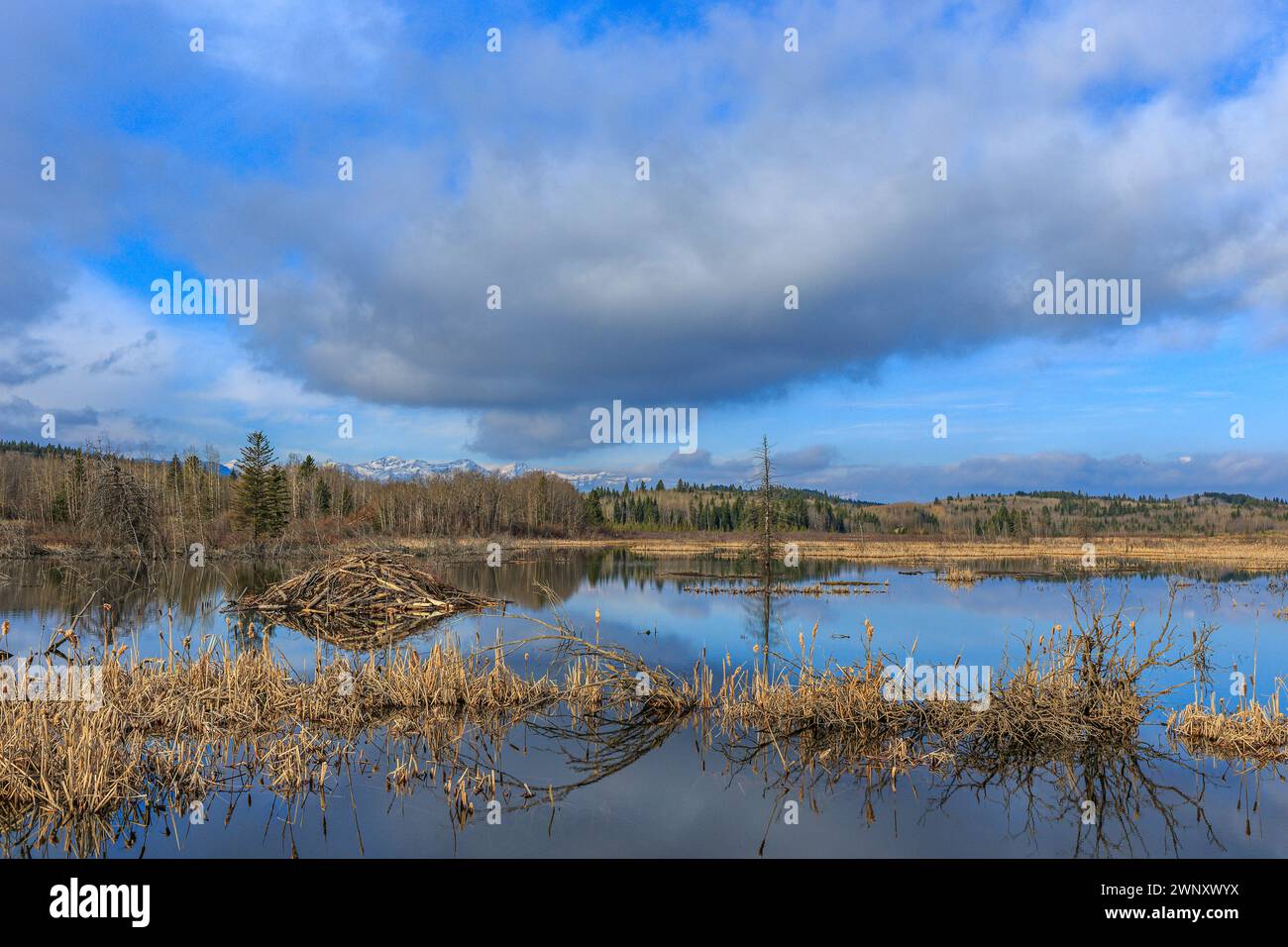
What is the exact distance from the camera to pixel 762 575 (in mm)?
40250

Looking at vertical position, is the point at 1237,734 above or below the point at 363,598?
below

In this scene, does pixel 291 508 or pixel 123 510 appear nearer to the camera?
pixel 123 510

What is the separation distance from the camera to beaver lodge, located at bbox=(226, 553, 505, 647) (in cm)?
2469

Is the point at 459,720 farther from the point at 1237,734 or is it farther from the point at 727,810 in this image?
the point at 1237,734

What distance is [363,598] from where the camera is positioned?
1017 inches

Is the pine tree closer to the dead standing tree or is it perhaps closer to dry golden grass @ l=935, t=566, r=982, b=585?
the dead standing tree

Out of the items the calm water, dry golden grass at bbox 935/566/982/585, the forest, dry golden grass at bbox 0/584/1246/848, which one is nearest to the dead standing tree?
the forest

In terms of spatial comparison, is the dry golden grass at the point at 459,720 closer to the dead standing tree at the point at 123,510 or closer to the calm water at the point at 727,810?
the calm water at the point at 727,810

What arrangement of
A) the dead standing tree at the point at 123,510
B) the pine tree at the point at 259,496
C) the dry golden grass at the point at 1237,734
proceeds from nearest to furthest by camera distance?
the dry golden grass at the point at 1237,734, the dead standing tree at the point at 123,510, the pine tree at the point at 259,496

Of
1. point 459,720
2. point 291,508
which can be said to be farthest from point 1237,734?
point 291,508

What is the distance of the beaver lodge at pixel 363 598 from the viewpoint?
2469 cm

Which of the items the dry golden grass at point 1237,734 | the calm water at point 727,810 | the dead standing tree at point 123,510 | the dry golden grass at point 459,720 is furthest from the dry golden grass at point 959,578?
the dead standing tree at point 123,510
